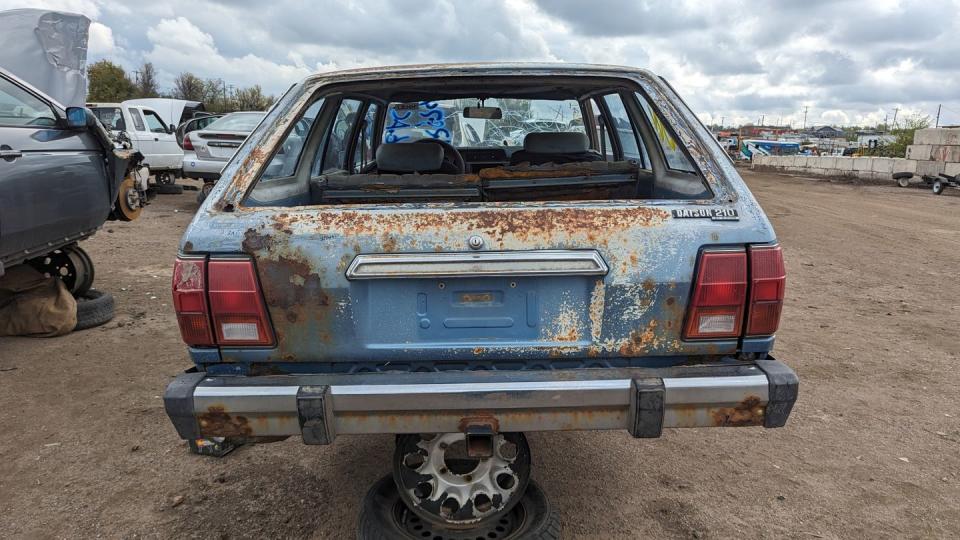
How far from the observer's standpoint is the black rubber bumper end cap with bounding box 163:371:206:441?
A: 2.04m

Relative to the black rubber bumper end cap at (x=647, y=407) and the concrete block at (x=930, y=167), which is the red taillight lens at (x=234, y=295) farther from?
the concrete block at (x=930, y=167)

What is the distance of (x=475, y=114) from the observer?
4.54m

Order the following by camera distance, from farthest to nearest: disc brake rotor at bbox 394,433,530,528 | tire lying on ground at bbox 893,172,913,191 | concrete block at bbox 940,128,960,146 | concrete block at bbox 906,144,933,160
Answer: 1. concrete block at bbox 906,144,933,160
2. tire lying on ground at bbox 893,172,913,191
3. concrete block at bbox 940,128,960,146
4. disc brake rotor at bbox 394,433,530,528

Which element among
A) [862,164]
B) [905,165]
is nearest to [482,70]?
[905,165]

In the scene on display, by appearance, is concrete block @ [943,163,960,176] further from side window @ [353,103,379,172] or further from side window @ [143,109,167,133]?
side window @ [143,109,167,133]

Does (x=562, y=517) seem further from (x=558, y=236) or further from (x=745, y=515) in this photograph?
(x=558, y=236)

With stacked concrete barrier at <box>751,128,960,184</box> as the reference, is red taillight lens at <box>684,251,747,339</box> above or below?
above

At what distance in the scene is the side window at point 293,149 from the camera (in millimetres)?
2938

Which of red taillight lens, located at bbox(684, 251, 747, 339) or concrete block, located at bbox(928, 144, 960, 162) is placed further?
concrete block, located at bbox(928, 144, 960, 162)

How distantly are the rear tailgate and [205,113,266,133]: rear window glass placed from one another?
10529mm

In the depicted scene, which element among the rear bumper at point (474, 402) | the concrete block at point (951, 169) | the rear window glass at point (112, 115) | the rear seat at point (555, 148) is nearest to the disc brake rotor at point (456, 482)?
the rear bumper at point (474, 402)

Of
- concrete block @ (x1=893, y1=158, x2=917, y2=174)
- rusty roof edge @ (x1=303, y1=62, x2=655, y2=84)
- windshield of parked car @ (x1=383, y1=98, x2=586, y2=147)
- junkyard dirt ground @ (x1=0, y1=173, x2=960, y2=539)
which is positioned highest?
rusty roof edge @ (x1=303, y1=62, x2=655, y2=84)

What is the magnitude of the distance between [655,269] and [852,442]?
2015 millimetres

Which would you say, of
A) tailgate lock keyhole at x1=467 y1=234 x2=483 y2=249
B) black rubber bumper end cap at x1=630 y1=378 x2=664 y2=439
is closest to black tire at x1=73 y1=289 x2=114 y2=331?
tailgate lock keyhole at x1=467 y1=234 x2=483 y2=249
